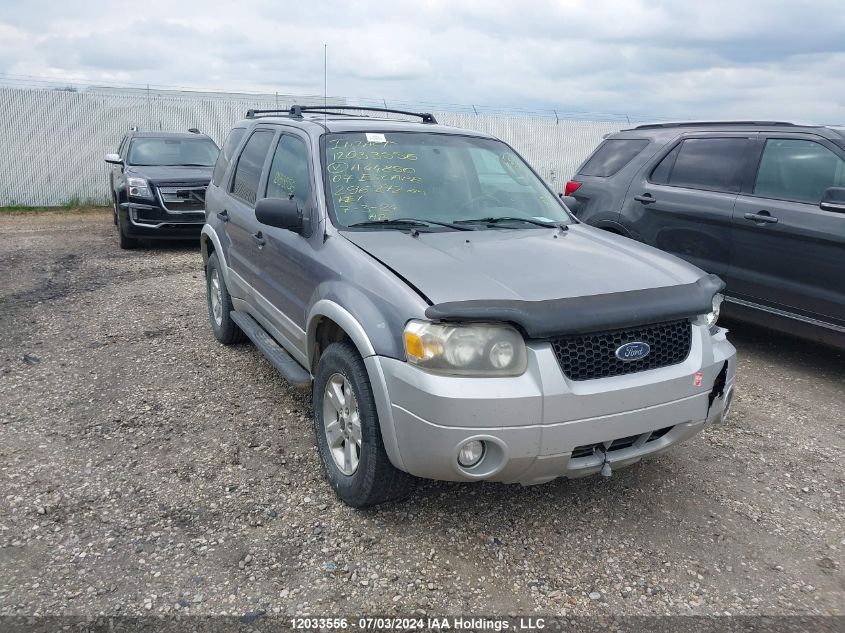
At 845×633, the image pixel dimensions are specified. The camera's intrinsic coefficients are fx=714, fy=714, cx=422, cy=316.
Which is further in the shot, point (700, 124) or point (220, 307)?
point (700, 124)

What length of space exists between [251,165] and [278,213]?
1.50m

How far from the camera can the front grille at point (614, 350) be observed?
2.86 meters

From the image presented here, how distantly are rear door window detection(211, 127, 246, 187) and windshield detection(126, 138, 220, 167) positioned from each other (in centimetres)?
606

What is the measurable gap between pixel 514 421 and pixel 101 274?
7.63 meters

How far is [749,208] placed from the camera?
5609mm

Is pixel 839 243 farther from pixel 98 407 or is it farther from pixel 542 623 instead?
pixel 98 407

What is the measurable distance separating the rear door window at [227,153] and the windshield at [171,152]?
239 inches

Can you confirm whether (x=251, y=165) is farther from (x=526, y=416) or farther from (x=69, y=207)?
(x=69, y=207)

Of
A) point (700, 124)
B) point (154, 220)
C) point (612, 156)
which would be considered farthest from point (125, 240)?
point (700, 124)

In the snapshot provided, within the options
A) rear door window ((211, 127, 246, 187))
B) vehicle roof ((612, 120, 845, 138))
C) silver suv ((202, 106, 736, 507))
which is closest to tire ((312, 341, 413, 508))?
silver suv ((202, 106, 736, 507))

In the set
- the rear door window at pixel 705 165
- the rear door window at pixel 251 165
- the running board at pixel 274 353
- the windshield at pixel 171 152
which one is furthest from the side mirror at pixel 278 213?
the windshield at pixel 171 152

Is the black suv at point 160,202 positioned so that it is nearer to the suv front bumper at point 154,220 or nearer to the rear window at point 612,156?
the suv front bumper at point 154,220

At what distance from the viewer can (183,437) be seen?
420 cm

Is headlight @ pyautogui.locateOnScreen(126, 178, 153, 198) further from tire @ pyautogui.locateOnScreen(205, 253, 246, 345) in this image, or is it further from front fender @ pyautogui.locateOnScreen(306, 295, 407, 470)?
front fender @ pyautogui.locateOnScreen(306, 295, 407, 470)
